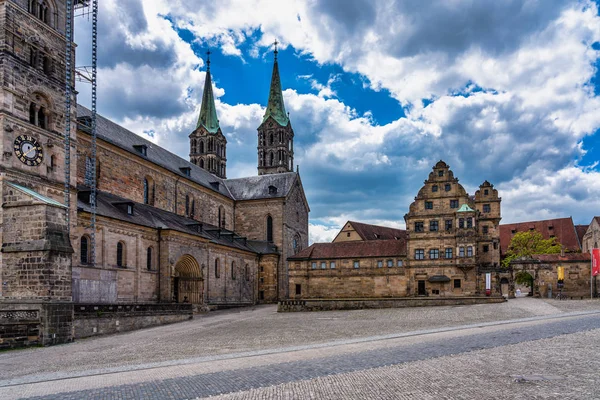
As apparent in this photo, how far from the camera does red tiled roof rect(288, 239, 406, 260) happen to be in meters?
53.9

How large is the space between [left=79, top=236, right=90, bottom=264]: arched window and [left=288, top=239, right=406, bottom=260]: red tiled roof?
24.8 meters

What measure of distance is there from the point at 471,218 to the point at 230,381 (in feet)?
139

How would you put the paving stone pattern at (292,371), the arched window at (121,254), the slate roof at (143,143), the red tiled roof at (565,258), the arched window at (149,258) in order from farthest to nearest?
the red tiled roof at (565,258)
the slate roof at (143,143)
the arched window at (149,258)
the arched window at (121,254)
the paving stone pattern at (292,371)

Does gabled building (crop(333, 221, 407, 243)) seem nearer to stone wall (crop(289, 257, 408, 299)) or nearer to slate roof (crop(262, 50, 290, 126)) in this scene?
slate roof (crop(262, 50, 290, 126))

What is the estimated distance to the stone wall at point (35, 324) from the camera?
22344 millimetres

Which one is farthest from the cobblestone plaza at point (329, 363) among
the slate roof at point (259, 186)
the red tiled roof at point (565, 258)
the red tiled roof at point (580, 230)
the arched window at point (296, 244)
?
the red tiled roof at point (580, 230)

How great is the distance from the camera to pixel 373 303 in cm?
4006

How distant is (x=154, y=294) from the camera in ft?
136

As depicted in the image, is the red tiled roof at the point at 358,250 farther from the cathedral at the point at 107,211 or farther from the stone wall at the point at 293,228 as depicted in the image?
the cathedral at the point at 107,211

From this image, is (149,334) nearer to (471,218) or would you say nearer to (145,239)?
(145,239)

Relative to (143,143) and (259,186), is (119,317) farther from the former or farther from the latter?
(259,186)

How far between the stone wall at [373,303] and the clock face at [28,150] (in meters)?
20.1

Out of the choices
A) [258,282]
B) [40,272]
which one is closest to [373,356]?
[40,272]

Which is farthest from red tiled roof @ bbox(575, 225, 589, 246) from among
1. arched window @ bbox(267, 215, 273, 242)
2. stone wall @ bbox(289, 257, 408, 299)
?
arched window @ bbox(267, 215, 273, 242)
